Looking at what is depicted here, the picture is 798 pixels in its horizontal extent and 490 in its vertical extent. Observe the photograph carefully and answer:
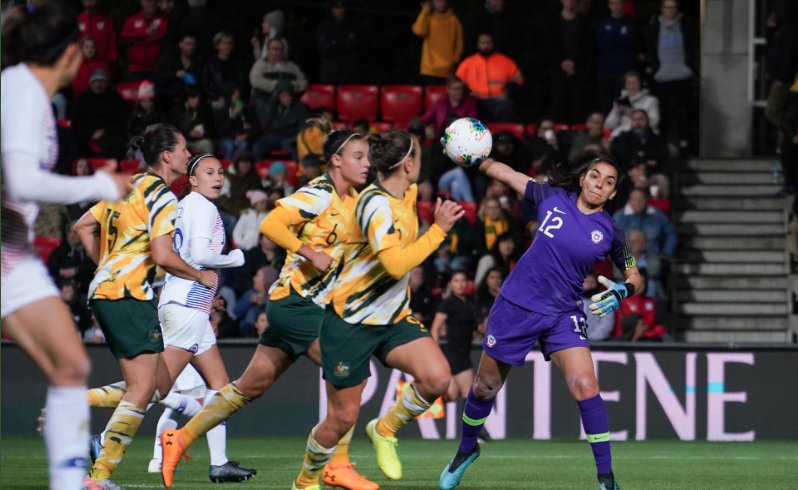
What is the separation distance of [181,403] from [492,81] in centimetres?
867

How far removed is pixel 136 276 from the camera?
634 cm

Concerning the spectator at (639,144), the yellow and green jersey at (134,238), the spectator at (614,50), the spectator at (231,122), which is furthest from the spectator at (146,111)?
the yellow and green jersey at (134,238)

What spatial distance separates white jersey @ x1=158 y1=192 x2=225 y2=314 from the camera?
22.8 ft

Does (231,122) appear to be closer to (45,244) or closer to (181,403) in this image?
(45,244)

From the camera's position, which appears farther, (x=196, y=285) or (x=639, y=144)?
(x=639, y=144)

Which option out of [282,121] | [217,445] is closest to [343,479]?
[217,445]

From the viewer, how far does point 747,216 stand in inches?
603

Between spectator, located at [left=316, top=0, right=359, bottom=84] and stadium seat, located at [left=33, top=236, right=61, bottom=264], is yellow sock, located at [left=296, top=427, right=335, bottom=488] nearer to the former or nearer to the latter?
stadium seat, located at [left=33, top=236, right=61, bottom=264]

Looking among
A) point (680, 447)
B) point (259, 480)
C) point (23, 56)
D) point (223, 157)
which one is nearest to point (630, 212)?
point (680, 447)

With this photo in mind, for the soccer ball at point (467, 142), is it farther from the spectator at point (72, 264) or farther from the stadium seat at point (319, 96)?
the stadium seat at point (319, 96)

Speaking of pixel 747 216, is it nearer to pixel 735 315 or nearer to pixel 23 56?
pixel 735 315

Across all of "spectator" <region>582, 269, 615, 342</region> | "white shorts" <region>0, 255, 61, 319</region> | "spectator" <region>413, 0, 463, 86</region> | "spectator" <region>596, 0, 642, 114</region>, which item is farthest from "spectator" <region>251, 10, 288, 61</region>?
"white shorts" <region>0, 255, 61, 319</region>

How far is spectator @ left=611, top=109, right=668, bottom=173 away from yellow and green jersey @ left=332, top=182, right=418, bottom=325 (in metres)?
8.72

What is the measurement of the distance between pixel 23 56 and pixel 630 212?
A: 10084mm
